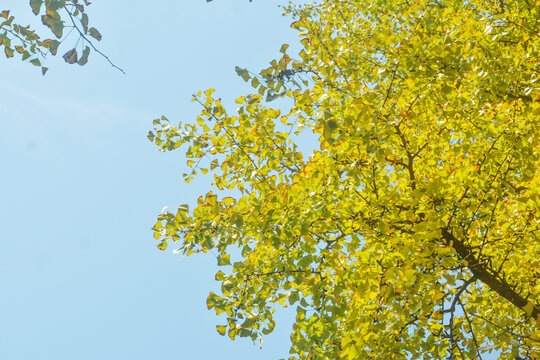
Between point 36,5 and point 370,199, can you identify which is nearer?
point 36,5

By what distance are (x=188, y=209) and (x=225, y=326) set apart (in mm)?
1051

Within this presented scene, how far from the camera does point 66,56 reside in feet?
7.16

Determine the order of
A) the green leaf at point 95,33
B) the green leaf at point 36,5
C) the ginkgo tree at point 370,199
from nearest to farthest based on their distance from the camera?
the green leaf at point 36,5
the green leaf at point 95,33
the ginkgo tree at point 370,199

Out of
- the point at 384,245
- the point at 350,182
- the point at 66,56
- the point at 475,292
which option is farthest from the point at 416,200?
the point at 475,292

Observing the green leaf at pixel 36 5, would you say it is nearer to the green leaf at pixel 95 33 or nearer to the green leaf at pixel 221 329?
the green leaf at pixel 95 33

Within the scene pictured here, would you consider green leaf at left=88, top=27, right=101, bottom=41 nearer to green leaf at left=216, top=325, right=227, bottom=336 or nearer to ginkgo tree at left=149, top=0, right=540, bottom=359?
ginkgo tree at left=149, top=0, right=540, bottom=359

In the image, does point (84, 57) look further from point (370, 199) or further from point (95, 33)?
point (370, 199)

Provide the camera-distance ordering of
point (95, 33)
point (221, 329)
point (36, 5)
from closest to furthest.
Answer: point (36, 5), point (95, 33), point (221, 329)

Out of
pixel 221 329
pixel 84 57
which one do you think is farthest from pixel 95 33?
pixel 221 329

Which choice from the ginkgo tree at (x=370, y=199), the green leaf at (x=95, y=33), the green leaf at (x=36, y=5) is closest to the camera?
the green leaf at (x=36, y=5)

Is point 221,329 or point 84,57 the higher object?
point 84,57

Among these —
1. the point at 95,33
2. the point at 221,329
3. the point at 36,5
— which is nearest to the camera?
the point at 36,5

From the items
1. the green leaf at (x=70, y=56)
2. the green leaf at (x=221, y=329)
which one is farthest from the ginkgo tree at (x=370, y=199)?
the green leaf at (x=70, y=56)

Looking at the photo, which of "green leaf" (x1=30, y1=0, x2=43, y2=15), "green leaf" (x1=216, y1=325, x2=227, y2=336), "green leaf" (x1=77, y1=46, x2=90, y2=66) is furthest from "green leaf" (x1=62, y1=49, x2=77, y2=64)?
"green leaf" (x1=216, y1=325, x2=227, y2=336)
